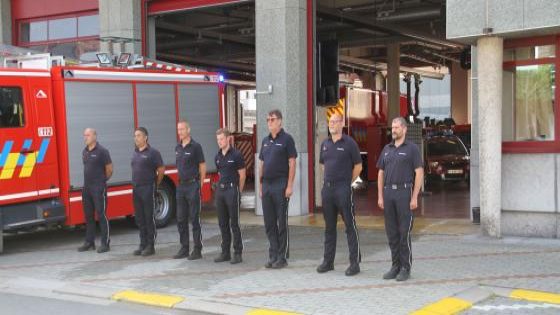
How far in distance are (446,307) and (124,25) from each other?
39.3ft

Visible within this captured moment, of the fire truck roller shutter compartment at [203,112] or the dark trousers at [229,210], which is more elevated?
the fire truck roller shutter compartment at [203,112]

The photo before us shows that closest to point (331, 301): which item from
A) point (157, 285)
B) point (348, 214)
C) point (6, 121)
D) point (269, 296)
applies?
point (269, 296)

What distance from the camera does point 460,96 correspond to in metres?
40.3

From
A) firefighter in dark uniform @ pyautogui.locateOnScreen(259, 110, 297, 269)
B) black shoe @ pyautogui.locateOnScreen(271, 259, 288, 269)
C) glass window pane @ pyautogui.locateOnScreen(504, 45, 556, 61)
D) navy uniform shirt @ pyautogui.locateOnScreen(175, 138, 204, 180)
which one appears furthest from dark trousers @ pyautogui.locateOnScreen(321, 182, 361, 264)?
glass window pane @ pyautogui.locateOnScreen(504, 45, 556, 61)

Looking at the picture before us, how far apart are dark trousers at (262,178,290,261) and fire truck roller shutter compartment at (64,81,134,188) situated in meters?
4.05

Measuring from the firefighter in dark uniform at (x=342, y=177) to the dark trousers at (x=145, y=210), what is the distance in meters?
2.99

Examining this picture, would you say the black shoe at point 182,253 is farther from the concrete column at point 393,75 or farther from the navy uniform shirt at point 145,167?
the concrete column at point 393,75

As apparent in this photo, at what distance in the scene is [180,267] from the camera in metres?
9.39

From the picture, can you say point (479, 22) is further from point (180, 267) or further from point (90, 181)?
point (90, 181)

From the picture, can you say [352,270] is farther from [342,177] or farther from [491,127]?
[491,127]

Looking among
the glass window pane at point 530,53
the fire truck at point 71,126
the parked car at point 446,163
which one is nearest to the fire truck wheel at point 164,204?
the fire truck at point 71,126

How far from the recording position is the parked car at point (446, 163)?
20453mm

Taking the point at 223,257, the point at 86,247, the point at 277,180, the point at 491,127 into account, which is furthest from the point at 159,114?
the point at 491,127

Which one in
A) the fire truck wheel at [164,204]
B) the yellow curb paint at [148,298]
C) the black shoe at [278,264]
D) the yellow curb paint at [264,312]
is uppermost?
the fire truck wheel at [164,204]
